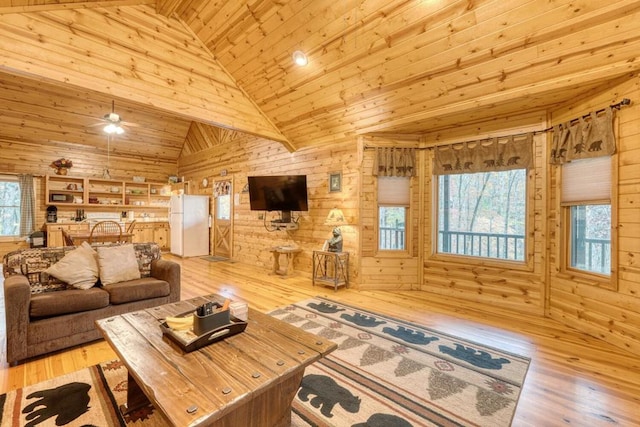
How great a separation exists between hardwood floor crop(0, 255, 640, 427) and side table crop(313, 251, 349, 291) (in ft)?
Result: 0.50

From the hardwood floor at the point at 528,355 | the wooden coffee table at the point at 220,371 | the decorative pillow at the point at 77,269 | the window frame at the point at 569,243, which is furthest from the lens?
the window frame at the point at 569,243

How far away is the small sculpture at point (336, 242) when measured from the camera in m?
4.61

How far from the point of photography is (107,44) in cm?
324

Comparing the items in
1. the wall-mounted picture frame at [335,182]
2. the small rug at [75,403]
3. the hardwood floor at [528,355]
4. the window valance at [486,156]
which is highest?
the window valance at [486,156]

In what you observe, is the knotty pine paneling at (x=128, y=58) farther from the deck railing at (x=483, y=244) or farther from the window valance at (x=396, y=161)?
the deck railing at (x=483, y=244)

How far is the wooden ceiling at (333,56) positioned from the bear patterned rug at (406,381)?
2657 mm

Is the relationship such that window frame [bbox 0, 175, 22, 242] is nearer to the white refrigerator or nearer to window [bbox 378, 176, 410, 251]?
the white refrigerator

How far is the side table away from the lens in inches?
175

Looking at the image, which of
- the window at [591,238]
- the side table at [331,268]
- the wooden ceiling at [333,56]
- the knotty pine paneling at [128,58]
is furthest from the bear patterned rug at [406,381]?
the knotty pine paneling at [128,58]

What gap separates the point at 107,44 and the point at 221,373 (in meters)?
3.85

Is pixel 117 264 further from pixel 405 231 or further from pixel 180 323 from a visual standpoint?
pixel 405 231

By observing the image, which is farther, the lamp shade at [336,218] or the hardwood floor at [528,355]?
the lamp shade at [336,218]

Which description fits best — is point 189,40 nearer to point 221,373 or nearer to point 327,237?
point 327,237

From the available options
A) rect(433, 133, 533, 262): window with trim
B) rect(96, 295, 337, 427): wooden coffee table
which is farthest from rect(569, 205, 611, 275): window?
rect(96, 295, 337, 427): wooden coffee table
